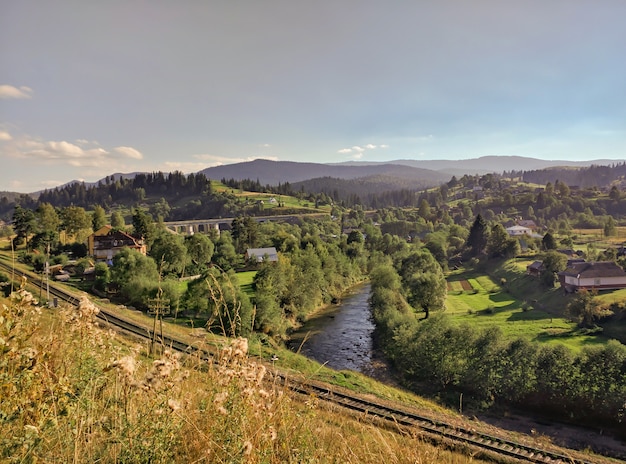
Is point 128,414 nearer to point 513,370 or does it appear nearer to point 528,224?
point 513,370

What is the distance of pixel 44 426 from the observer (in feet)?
8.75

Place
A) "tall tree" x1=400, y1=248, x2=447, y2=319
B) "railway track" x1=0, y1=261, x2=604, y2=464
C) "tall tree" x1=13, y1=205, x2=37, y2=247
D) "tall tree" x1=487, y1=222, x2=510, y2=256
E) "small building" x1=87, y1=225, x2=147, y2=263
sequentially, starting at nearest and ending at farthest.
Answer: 1. "railway track" x1=0, y1=261, x2=604, y2=464
2. "tall tree" x1=400, y1=248, x2=447, y2=319
3. "tall tree" x1=13, y1=205, x2=37, y2=247
4. "small building" x1=87, y1=225, x2=147, y2=263
5. "tall tree" x1=487, y1=222, x2=510, y2=256

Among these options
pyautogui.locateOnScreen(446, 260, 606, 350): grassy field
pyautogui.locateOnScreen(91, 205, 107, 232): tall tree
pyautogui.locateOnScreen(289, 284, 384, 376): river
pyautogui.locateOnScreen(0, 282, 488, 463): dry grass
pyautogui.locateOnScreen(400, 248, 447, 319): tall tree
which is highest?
pyautogui.locateOnScreen(0, 282, 488, 463): dry grass

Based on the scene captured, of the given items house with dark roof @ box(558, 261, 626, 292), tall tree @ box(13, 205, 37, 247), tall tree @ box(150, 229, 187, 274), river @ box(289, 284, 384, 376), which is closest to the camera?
river @ box(289, 284, 384, 376)

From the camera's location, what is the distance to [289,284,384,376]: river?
102ft

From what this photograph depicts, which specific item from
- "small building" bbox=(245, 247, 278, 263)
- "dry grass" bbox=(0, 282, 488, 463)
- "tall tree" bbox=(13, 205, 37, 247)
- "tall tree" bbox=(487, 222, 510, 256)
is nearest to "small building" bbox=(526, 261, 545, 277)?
"tall tree" bbox=(487, 222, 510, 256)

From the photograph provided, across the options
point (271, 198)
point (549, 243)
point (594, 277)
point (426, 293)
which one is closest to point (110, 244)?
point (426, 293)

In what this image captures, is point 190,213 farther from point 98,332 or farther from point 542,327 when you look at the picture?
point 98,332

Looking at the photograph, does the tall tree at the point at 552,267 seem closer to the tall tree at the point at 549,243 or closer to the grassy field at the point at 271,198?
the tall tree at the point at 549,243

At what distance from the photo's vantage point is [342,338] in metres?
36.8


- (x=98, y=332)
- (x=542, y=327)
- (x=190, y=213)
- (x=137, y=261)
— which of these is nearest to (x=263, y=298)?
(x=137, y=261)

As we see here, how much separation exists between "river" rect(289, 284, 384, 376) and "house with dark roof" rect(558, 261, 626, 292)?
2491 cm

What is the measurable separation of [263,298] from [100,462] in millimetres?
32676

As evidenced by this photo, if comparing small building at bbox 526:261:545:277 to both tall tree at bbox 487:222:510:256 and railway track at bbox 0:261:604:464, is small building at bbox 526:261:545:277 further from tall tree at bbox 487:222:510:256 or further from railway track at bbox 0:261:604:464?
railway track at bbox 0:261:604:464
